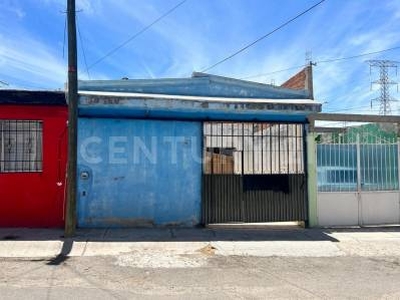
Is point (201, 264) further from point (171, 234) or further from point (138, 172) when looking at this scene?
point (138, 172)

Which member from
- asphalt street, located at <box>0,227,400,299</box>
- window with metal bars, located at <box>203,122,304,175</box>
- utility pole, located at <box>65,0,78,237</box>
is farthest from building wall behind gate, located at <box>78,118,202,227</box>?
utility pole, located at <box>65,0,78,237</box>

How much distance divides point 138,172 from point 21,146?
2.79 m

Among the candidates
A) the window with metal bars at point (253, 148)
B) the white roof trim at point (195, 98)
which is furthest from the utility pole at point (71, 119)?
the window with metal bars at point (253, 148)

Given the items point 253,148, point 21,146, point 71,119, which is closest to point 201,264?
point 71,119

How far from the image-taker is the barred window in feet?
37.5

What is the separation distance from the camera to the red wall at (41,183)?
1130 centimetres

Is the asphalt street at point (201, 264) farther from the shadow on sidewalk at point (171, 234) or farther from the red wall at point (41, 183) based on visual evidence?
the red wall at point (41, 183)

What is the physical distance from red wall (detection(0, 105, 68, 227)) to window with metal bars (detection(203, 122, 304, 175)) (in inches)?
137

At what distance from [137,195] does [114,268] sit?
3750 mm

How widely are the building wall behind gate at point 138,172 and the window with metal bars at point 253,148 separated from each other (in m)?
0.37

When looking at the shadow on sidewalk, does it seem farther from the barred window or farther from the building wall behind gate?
the barred window

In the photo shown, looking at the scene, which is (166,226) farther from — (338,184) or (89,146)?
(338,184)

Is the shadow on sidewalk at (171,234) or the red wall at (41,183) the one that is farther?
the red wall at (41,183)

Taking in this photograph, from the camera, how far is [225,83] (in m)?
12.5
